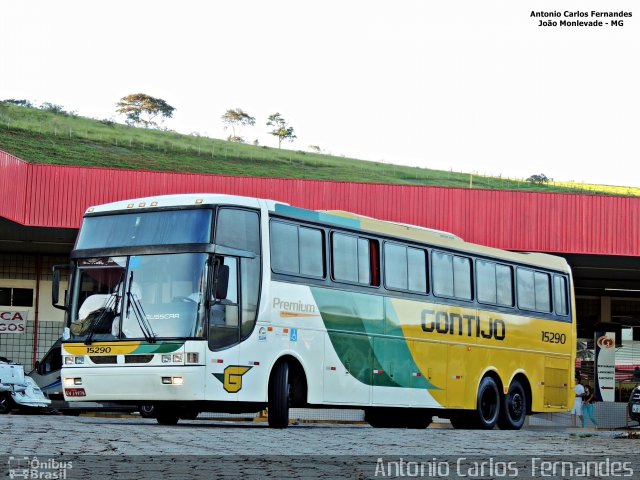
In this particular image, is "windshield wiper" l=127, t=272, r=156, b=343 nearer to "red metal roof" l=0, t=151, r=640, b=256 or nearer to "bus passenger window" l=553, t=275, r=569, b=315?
"bus passenger window" l=553, t=275, r=569, b=315

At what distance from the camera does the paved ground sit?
953cm

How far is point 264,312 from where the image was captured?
56.2 ft

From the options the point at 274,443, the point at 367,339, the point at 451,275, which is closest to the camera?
the point at 274,443

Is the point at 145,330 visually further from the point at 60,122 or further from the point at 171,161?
the point at 60,122

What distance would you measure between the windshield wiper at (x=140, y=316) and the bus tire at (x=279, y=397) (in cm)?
196

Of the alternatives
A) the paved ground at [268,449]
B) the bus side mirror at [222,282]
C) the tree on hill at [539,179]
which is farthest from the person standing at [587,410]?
the tree on hill at [539,179]

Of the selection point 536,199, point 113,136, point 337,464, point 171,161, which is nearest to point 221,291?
point 337,464

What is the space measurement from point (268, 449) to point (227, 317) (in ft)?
17.2

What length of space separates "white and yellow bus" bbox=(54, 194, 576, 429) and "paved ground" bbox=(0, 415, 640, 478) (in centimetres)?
194

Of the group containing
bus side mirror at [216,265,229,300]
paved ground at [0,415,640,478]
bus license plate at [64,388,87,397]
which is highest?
bus side mirror at [216,265,229,300]

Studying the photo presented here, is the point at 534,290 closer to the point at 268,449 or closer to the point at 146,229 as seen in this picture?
the point at 146,229

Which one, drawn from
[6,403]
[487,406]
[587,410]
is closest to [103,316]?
[487,406]

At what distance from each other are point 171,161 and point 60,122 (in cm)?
1912

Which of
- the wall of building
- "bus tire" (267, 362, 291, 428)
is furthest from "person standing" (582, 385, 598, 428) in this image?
"bus tire" (267, 362, 291, 428)
